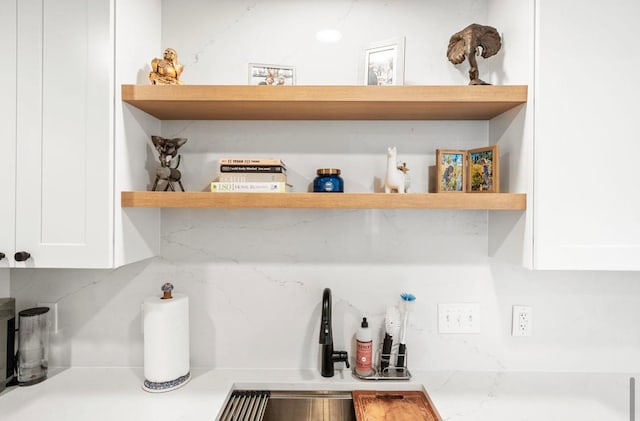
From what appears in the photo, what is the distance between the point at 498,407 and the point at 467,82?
1205 mm

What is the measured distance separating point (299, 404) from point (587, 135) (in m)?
1.34

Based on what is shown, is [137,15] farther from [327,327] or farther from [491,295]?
[491,295]

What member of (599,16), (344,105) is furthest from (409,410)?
(599,16)

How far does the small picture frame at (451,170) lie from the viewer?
54.4 inches

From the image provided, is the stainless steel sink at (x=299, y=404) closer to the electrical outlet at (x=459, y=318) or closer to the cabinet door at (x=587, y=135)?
the electrical outlet at (x=459, y=318)

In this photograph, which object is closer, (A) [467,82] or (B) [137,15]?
(B) [137,15]

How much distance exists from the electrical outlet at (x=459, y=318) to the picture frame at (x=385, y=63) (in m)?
0.90

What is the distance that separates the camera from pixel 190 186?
1.51 meters

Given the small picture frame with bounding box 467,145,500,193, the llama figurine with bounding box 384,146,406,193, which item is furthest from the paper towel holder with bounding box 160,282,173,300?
the small picture frame with bounding box 467,145,500,193

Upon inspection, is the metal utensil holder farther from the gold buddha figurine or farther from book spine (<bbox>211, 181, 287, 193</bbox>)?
the gold buddha figurine

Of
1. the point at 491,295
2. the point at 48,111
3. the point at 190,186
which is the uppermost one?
the point at 48,111

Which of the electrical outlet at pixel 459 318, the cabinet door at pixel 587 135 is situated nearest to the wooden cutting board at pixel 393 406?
the electrical outlet at pixel 459 318

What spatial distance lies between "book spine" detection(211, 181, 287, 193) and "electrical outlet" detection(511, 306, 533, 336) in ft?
3.44

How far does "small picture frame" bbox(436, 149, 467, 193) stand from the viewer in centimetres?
138
